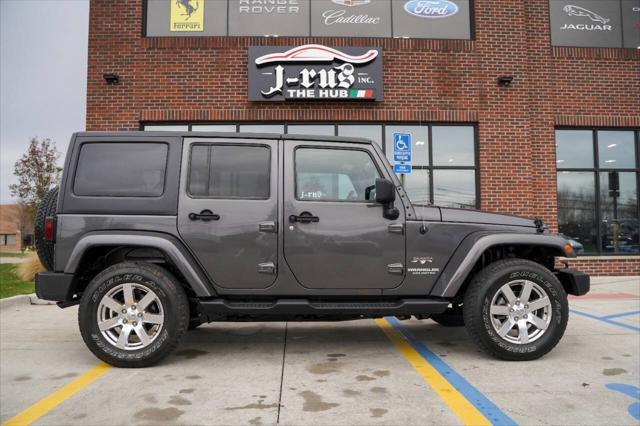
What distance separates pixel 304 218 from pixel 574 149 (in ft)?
30.6

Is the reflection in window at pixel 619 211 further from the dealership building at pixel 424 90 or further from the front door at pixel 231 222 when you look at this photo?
the front door at pixel 231 222

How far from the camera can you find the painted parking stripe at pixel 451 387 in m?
2.74

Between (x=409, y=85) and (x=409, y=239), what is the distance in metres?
7.07

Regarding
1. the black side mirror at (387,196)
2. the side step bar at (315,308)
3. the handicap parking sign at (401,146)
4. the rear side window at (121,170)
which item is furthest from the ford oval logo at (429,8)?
the side step bar at (315,308)

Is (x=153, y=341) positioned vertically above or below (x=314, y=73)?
below

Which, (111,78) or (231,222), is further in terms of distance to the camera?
(111,78)

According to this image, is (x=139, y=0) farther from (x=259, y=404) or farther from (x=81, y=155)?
(x=259, y=404)

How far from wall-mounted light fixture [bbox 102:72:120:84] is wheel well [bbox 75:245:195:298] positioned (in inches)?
281

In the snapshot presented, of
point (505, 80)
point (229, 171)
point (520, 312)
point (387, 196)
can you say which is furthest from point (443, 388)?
point (505, 80)

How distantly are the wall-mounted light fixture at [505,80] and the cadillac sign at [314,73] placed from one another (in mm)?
2744

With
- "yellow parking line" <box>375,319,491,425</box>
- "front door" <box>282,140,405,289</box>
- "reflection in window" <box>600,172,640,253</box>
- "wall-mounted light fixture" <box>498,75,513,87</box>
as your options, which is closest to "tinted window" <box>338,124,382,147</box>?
"wall-mounted light fixture" <box>498,75,513,87</box>

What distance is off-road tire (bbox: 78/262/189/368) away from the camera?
369 centimetres

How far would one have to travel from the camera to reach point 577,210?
10.6m

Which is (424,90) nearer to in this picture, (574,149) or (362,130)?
(362,130)
